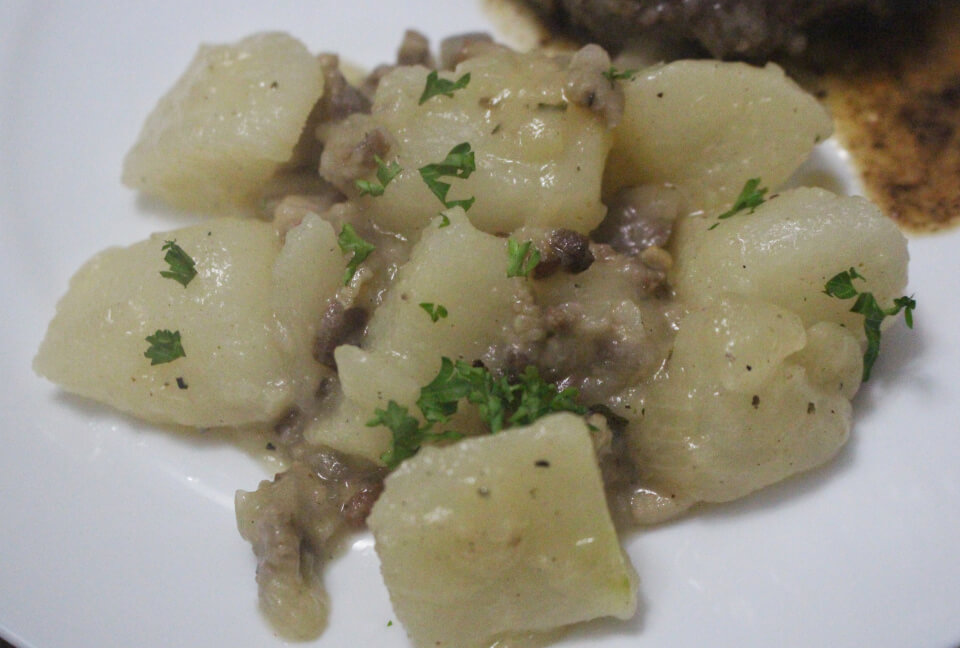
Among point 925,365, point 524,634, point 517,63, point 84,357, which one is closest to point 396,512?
point 524,634

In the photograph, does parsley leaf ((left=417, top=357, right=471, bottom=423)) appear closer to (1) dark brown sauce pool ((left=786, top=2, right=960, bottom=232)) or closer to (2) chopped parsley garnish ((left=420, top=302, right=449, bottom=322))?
(2) chopped parsley garnish ((left=420, top=302, right=449, bottom=322))

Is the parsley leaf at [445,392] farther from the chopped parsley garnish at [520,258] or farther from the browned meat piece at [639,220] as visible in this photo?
the browned meat piece at [639,220]

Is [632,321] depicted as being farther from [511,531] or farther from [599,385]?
[511,531]

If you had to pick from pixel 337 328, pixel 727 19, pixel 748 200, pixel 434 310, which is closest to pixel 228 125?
pixel 337 328

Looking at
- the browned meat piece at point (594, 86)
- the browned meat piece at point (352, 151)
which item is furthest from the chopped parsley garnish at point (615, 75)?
the browned meat piece at point (352, 151)

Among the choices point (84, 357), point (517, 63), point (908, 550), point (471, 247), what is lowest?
point (908, 550)

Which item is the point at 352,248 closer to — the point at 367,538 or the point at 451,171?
the point at 451,171
